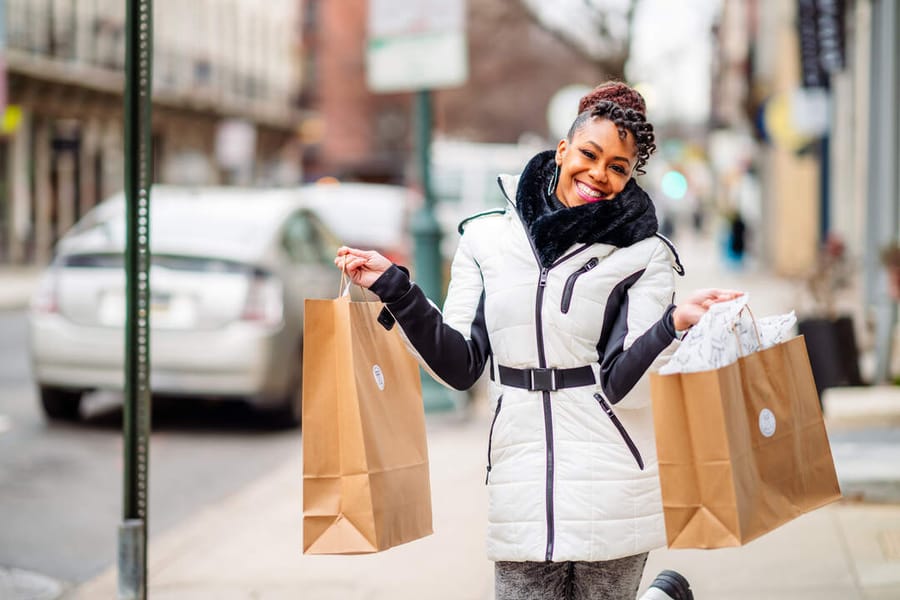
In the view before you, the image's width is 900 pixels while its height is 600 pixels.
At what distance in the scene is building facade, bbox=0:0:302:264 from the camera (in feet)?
110

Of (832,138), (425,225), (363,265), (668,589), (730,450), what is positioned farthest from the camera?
(832,138)

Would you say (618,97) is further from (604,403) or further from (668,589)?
(668,589)

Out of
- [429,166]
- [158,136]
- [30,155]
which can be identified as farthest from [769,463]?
[158,136]

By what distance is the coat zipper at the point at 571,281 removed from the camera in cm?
292

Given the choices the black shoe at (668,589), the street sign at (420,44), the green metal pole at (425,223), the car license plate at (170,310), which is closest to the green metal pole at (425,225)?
the green metal pole at (425,223)

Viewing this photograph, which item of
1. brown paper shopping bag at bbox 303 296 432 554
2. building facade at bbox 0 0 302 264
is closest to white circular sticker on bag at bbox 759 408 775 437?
brown paper shopping bag at bbox 303 296 432 554

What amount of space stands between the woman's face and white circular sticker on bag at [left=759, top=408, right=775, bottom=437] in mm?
592

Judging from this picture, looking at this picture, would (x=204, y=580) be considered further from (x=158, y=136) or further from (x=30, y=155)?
(x=158, y=136)

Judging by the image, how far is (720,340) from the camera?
2.67 m

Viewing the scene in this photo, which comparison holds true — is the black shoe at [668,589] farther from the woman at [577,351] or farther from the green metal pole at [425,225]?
the green metal pole at [425,225]

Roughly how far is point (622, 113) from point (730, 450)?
816mm

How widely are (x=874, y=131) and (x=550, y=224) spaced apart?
849cm

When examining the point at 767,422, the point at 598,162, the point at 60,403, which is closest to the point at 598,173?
the point at 598,162

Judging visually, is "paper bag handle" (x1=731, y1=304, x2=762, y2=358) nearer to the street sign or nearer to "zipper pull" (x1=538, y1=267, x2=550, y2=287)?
"zipper pull" (x1=538, y1=267, x2=550, y2=287)
